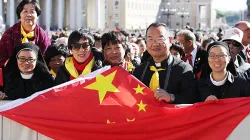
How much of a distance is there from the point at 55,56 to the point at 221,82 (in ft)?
8.34

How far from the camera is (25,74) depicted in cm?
484

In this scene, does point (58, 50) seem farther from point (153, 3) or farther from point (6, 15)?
point (153, 3)

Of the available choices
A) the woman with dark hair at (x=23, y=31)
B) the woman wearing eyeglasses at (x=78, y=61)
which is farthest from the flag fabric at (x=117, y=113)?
the woman with dark hair at (x=23, y=31)

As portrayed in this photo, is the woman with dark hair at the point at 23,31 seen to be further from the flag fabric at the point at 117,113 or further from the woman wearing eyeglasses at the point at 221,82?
the woman wearing eyeglasses at the point at 221,82

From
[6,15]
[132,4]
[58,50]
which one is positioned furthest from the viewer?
[132,4]

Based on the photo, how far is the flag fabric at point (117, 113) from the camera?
166 inches

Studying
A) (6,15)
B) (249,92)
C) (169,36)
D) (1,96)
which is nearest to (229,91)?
(249,92)

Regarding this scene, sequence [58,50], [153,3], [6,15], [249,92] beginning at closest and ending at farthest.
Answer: [249,92]
[58,50]
[6,15]
[153,3]

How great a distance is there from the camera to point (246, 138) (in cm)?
419

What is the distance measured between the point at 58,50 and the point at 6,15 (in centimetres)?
5234

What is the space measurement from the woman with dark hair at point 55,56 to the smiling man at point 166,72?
2.05 metres

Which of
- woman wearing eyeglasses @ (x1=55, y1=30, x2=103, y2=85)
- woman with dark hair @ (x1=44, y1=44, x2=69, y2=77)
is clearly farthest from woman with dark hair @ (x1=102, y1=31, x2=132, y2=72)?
woman with dark hair @ (x1=44, y1=44, x2=69, y2=77)

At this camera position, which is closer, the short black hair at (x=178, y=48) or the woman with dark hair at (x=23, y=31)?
the woman with dark hair at (x=23, y=31)

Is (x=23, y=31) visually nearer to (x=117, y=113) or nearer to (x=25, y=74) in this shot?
(x=25, y=74)
